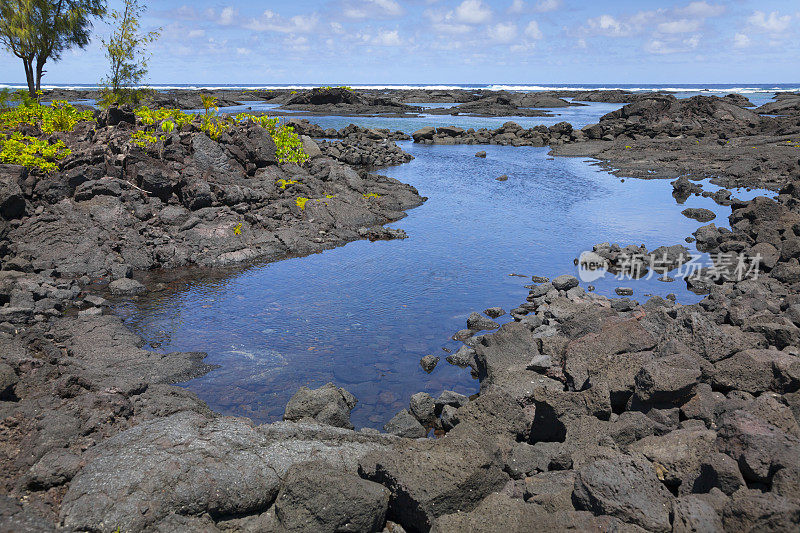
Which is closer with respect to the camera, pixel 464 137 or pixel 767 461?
pixel 767 461

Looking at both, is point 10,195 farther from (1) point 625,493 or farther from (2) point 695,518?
(2) point 695,518

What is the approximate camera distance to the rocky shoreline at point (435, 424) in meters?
7.69

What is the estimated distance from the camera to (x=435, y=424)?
43.1ft

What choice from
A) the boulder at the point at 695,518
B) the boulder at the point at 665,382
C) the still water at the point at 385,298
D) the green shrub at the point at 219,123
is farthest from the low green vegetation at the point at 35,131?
the boulder at the point at 695,518

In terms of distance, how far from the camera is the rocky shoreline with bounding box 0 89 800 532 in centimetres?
769

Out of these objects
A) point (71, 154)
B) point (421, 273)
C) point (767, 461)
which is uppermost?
point (71, 154)

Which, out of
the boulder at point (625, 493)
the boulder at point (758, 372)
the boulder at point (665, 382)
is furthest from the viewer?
the boulder at point (758, 372)

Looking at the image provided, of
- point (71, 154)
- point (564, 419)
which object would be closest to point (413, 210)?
point (71, 154)

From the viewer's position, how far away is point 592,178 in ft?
163

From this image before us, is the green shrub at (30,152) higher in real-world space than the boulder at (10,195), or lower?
higher

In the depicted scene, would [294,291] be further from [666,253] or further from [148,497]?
[666,253]

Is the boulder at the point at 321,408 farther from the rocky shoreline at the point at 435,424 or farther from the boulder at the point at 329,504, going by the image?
the boulder at the point at 329,504

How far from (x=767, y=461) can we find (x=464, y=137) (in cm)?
7757

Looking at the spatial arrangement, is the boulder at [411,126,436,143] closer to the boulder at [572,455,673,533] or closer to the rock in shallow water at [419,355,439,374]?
the rock in shallow water at [419,355,439,374]
